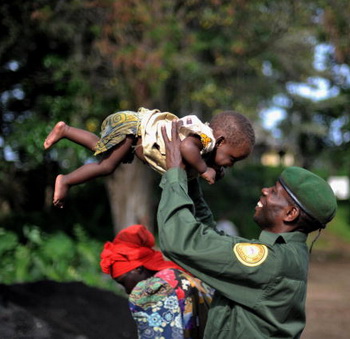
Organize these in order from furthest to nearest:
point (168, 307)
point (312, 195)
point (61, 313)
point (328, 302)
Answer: point (328, 302)
point (61, 313)
point (168, 307)
point (312, 195)

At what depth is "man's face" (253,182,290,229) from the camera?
2.84 m

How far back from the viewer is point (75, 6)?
10.1 meters

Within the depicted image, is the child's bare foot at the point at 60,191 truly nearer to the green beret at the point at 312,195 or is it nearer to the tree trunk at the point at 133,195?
the green beret at the point at 312,195

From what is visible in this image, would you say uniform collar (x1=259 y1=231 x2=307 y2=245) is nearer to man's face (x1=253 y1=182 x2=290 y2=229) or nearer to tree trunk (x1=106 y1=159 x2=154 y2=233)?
man's face (x1=253 y1=182 x2=290 y2=229)

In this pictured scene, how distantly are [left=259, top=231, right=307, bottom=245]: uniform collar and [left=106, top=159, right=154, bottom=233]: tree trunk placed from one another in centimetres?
900

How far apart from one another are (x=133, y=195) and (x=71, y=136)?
8.50m

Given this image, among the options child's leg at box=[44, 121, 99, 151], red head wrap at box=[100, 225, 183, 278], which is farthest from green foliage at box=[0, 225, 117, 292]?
child's leg at box=[44, 121, 99, 151]

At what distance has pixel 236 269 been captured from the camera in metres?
2.59

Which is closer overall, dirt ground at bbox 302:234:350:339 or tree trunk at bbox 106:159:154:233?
dirt ground at bbox 302:234:350:339

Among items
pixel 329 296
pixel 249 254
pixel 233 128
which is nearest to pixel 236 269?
pixel 249 254

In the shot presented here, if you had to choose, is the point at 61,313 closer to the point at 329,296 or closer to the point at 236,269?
the point at 236,269

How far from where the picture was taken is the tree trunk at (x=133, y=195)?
11.9 m

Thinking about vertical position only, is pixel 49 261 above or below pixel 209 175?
below

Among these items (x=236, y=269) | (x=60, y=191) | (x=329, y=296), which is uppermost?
(x=60, y=191)
